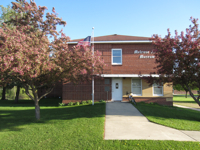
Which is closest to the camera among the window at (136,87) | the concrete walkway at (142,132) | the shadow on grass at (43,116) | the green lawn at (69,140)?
the green lawn at (69,140)

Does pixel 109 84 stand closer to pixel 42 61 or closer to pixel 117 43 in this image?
pixel 117 43

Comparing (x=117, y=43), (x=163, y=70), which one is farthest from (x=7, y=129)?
(x=117, y=43)

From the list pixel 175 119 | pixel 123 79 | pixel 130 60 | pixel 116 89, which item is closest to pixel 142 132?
pixel 175 119

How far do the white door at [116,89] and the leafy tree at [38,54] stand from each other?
7608 millimetres

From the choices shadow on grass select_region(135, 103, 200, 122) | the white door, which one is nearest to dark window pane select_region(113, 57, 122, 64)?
the white door

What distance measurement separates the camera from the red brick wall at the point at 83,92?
15.8 meters

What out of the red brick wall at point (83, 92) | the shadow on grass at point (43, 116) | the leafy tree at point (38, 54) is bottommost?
the shadow on grass at point (43, 116)

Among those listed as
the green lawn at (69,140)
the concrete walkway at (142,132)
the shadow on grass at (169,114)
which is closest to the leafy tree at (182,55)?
the shadow on grass at (169,114)

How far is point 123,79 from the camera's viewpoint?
52.6 feet

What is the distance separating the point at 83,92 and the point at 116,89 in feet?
10.7

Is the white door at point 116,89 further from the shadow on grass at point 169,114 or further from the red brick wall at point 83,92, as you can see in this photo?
the shadow on grass at point 169,114

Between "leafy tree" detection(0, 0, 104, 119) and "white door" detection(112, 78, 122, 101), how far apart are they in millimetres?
7608

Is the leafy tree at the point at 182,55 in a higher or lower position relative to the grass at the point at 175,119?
higher

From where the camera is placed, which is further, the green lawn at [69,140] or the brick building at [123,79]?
the brick building at [123,79]
